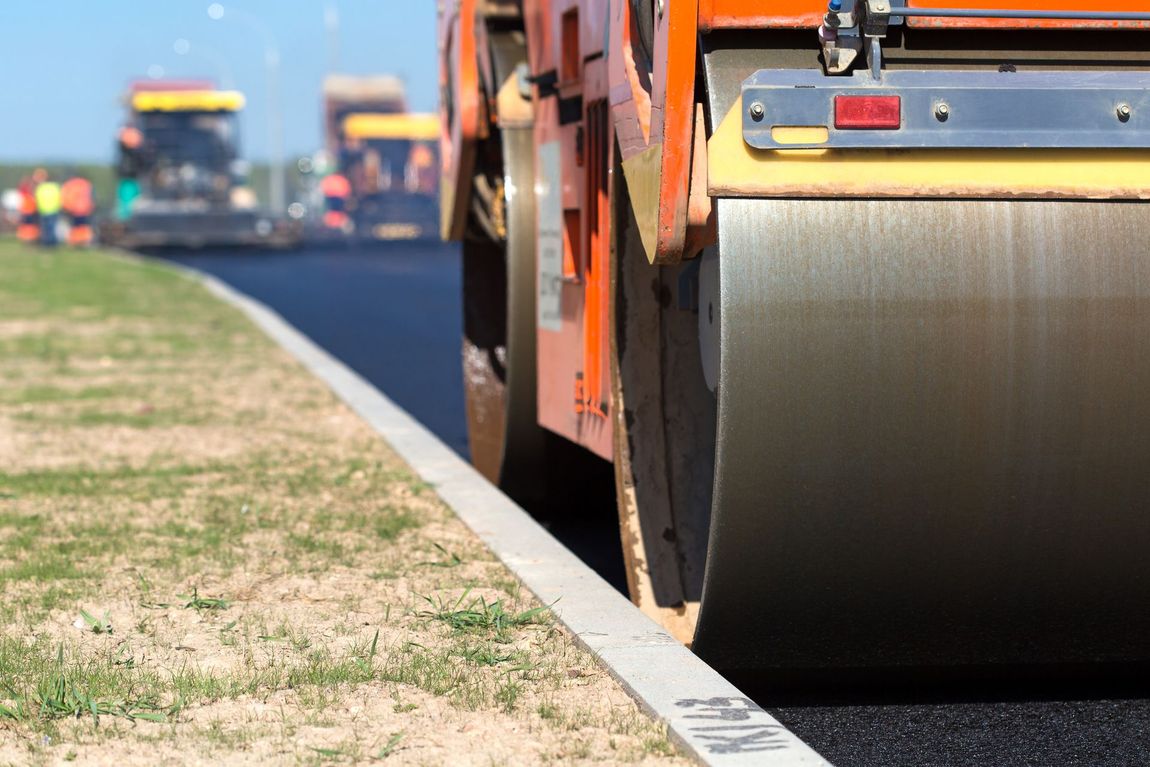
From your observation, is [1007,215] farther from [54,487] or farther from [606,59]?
[54,487]

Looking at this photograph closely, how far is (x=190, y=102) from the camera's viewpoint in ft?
138

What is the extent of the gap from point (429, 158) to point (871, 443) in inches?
1856

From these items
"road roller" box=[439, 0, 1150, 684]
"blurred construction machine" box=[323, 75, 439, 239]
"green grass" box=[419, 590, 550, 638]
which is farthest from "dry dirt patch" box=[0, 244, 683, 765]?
"blurred construction machine" box=[323, 75, 439, 239]

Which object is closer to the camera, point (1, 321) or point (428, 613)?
point (428, 613)

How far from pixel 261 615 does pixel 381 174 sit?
4613 centimetres

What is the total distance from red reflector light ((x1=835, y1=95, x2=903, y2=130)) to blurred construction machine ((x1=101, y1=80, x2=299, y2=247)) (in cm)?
3678

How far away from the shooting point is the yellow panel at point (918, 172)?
3.88 m

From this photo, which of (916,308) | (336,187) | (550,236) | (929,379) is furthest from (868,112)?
(336,187)

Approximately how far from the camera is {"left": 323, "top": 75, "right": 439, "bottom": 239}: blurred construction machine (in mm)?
49000

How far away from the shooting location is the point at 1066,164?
3.92 meters

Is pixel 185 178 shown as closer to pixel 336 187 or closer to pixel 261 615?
pixel 336 187

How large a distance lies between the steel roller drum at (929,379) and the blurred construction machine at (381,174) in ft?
146

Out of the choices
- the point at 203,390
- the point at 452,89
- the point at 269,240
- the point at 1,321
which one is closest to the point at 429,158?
the point at 269,240

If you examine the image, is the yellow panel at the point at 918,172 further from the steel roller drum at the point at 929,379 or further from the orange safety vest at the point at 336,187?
the orange safety vest at the point at 336,187
